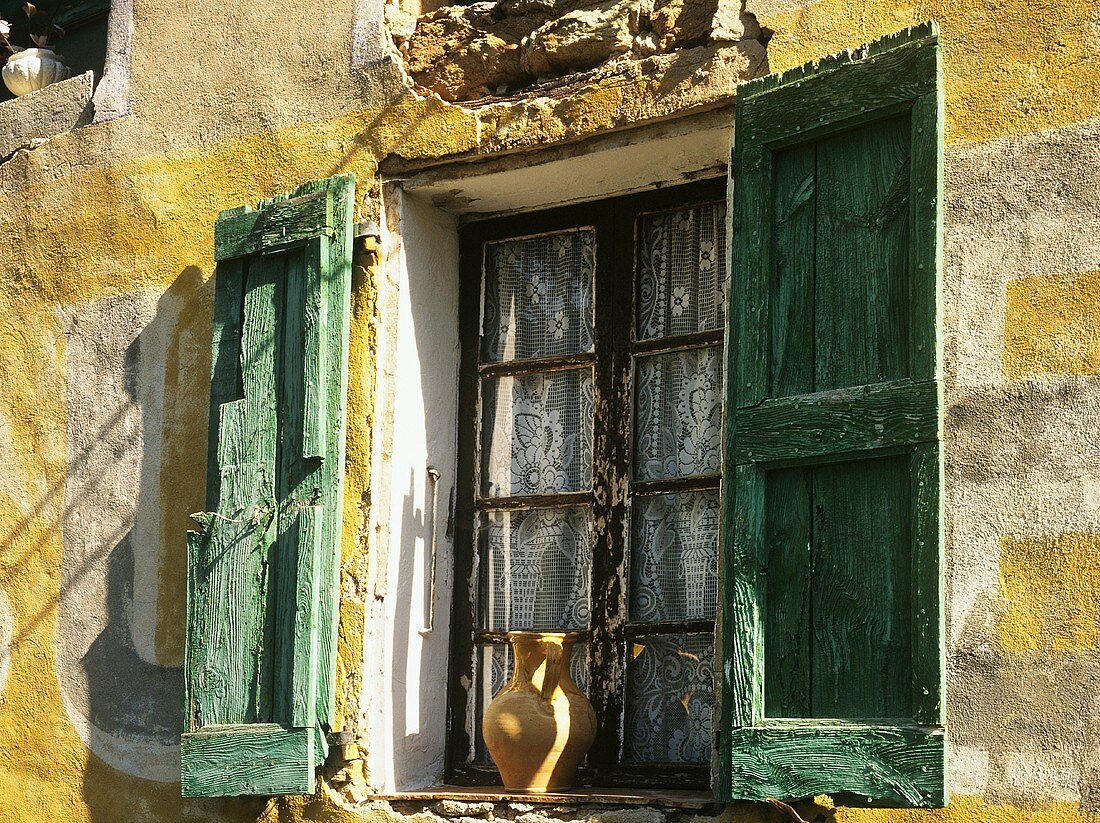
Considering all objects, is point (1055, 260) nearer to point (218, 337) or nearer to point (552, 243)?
point (552, 243)

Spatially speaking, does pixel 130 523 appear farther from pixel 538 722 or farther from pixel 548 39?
pixel 548 39

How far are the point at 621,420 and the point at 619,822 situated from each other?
3.69ft

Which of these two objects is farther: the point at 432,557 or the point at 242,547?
the point at 432,557

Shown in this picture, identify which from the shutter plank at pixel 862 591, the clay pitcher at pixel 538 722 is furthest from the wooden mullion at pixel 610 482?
the shutter plank at pixel 862 591

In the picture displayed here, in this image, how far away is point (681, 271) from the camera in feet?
15.1

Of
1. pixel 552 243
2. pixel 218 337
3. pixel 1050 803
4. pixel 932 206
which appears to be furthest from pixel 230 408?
pixel 1050 803

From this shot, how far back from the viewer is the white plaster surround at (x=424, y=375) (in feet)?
14.5

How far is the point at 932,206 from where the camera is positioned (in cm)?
368

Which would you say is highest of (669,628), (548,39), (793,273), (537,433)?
(548,39)

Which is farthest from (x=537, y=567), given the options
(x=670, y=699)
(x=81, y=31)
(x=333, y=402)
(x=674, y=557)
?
(x=81, y=31)

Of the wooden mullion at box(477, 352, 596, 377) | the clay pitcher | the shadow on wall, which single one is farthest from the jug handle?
the shadow on wall

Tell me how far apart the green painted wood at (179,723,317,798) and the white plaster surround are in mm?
185

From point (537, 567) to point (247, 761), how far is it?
0.93 metres

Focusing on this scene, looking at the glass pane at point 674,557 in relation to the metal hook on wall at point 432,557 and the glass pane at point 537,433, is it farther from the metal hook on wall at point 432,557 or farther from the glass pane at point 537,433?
the metal hook on wall at point 432,557
